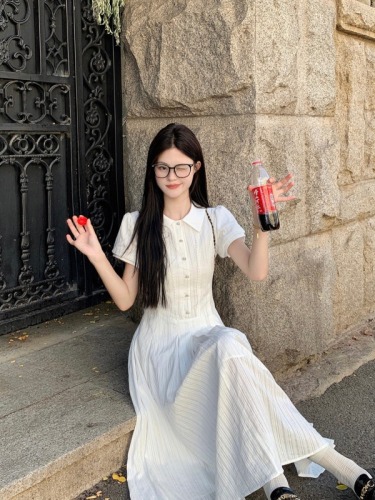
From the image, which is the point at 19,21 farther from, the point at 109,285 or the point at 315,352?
the point at 315,352

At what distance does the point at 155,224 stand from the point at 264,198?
0.57m

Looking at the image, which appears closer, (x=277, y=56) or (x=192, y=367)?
(x=192, y=367)

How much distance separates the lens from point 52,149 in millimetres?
3664

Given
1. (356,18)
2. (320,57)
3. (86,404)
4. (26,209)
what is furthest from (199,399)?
(356,18)

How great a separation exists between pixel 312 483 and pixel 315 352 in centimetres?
122

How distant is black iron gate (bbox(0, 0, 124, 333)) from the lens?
3.44m

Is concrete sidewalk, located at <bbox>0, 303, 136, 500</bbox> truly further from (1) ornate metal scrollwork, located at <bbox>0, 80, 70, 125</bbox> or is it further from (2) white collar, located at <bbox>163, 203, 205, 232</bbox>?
(1) ornate metal scrollwork, located at <bbox>0, 80, 70, 125</bbox>

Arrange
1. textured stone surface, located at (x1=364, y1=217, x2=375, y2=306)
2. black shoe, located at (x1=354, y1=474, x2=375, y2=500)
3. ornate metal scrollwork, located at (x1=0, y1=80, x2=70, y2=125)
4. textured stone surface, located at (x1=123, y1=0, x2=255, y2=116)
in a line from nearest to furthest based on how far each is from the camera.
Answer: black shoe, located at (x1=354, y1=474, x2=375, y2=500) < textured stone surface, located at (x1=123, y1=0, x2=255, y2=116) < ornate metal scrollwork, located at (x1=0, y1=80, x2=70, y2=125) < textured stone surface, located at (x1=364, y1=217, x2=375, y2=306)

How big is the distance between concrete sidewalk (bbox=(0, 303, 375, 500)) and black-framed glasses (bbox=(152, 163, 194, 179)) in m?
1.01

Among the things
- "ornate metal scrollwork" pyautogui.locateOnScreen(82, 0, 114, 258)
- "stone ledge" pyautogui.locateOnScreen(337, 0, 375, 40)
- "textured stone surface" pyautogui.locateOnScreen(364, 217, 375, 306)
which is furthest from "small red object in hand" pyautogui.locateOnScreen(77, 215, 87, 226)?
"textured stone surface" pyautogui.locateOnScreen(364, 217, 375, 306)

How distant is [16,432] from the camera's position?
2691mm

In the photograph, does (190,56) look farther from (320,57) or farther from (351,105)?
(351,105)

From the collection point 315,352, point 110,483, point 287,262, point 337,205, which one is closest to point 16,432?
point 110,483

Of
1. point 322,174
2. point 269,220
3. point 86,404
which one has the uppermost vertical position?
point 322,174
